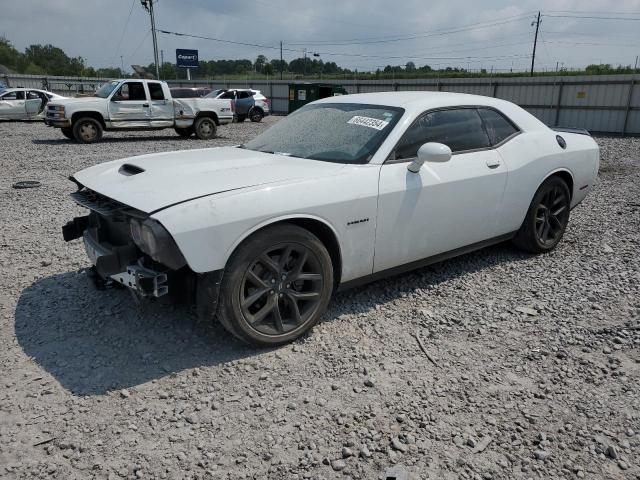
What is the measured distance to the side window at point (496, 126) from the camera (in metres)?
4.38

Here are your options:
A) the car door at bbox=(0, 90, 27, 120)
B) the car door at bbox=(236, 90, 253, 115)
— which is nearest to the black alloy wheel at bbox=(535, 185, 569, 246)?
the car door at bbox=(236, 90, 253, 115)

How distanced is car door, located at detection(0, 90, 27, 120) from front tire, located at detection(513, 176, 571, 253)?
2136 centimetres

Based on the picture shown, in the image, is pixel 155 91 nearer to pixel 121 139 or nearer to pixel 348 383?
pixel 121 139

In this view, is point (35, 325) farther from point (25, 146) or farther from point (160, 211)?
point (25, 146)

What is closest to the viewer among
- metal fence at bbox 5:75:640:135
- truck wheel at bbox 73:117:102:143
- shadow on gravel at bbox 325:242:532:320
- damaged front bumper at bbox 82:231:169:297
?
damaged front bumper at bbox 82:231:169:297

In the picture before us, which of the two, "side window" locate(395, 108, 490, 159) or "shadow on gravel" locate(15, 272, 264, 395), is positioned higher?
"side window" locate(395, 108, 490, 159)

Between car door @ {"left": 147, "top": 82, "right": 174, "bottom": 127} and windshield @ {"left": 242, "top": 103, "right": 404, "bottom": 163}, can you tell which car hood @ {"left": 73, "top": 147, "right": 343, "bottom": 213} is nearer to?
windshield @ {"left": 242, "top": 103, "right": 404, "bottom": 163}

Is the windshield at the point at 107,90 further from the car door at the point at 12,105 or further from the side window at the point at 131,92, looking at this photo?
the car door at the point at 12,105

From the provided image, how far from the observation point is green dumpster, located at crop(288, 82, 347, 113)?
2506cm

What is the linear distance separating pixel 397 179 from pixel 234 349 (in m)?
1.57

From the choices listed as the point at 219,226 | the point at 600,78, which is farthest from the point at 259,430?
the point at 600,78

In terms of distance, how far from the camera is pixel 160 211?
2730mm

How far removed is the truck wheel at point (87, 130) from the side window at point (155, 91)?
190 cm

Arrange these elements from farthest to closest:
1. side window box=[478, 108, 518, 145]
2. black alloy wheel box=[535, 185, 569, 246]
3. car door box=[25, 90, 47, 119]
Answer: car door box=[25, 90, 47, 119] < black alloy wheel box=[535, 185, 569, 246] < side window box=[478, 108, 518, 145]
